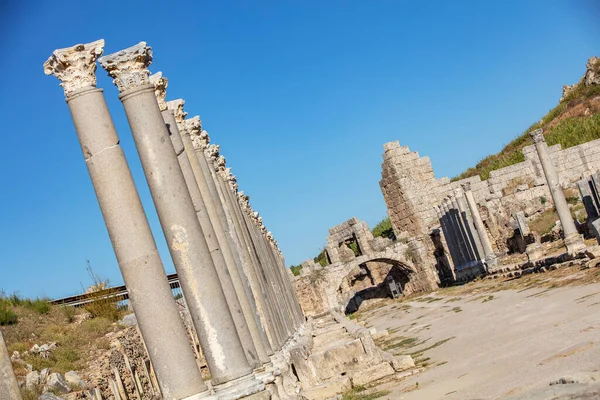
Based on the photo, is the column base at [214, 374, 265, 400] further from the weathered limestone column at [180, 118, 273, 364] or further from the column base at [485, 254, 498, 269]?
the column base at [485, 254, 498, 269]

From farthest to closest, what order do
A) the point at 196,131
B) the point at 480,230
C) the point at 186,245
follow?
1. the point at 480,230
2. the point at 196,131
3. the point at 186,245

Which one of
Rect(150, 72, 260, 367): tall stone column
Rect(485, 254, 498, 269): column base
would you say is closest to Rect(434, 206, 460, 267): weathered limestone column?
Rect(485, 254, 498, 269): column base

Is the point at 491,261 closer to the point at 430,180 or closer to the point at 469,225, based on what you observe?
the point at 469,225

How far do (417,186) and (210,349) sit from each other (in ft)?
131

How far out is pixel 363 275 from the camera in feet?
170

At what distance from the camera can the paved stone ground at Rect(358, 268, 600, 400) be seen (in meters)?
9.69

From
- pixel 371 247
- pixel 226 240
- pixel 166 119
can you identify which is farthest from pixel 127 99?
pixel 371 247

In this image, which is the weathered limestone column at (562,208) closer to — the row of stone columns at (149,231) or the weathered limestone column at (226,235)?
the weathered limestone column at (226,235)

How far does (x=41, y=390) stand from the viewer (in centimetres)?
1656

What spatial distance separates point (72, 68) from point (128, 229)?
1.90 metres

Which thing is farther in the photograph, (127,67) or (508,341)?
(508,341)

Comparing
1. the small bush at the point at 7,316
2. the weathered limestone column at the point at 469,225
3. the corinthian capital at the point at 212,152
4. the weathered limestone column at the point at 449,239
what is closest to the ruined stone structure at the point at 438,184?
the weathered limestone column at the point at 449,239

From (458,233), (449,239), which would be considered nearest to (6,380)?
(458,233)

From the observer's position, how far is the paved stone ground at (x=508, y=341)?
381 inches
